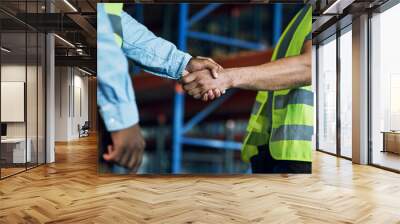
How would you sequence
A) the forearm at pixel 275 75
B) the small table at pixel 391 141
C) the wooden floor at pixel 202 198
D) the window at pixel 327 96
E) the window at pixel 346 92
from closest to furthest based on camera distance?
1. the wooden floor at pixel 202 198
2. the forearm at pixel 275 75
3. the small table at pixel 391 141
4. the window at pixel 346 92
5. the window at pixel 327 96

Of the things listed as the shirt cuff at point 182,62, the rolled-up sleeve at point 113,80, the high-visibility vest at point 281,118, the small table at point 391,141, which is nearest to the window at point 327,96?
the small table at point 391,141

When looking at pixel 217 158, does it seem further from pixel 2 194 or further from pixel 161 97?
pixel 2 194

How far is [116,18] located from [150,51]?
2.27ft

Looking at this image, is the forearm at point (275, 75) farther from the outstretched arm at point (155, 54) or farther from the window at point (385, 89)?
the window at point (385, 89)

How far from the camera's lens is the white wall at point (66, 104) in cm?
1505

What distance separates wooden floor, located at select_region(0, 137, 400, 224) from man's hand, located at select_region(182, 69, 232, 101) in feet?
4.23

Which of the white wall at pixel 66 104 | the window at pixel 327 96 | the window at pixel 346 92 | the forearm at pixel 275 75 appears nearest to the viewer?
the forearm at pixel 275 75

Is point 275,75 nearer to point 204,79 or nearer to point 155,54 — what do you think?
point 204,79

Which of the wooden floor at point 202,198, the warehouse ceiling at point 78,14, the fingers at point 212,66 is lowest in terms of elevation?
the wooden floor at point 202,198

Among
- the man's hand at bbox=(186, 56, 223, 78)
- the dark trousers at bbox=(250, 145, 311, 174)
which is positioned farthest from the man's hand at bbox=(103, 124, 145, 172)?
the dark trousers at bbox=(250, 145, 311, 174)

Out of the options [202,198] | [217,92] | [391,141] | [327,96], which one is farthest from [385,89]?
[202,198]

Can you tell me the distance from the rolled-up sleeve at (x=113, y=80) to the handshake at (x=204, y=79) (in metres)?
0.82

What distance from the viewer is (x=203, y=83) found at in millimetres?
5703

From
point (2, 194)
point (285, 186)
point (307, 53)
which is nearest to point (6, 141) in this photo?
point (2, 194)
